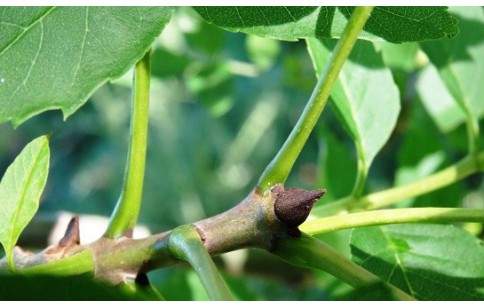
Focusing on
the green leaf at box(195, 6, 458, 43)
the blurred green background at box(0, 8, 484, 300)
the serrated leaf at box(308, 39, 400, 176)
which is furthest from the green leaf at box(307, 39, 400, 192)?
the blurred green background at box(0, 8, 484, 300)

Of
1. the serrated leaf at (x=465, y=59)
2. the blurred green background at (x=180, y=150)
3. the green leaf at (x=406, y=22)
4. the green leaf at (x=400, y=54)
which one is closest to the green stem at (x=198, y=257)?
the green leaf at (x=406, y=22)

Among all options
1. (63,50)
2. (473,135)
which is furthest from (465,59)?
(63,50)

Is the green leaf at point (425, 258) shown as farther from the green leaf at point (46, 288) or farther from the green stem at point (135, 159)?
the green leaf at point (46, 288)

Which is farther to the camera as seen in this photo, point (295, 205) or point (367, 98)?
point (367, 98)

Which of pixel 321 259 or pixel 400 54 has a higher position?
pixel 400 54

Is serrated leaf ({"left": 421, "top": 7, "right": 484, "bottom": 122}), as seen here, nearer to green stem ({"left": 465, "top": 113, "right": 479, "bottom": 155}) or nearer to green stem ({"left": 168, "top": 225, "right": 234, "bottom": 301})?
green stem ({"left": 465, "top": 113, "right": 479, "bottom": 155})

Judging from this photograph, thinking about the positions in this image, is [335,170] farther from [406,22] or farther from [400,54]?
[406,22]

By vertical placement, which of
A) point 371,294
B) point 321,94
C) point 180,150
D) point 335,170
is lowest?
point 371,294
